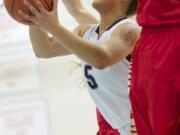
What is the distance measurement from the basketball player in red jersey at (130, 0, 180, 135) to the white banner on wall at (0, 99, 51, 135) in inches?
52.3

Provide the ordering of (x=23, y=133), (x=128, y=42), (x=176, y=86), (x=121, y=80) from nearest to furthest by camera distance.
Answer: (x=176, y=86) < (x=128, y=42) < (x=121, y=80) < (x=23, y=133)

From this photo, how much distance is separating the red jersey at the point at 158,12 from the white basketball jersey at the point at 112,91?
0.54m

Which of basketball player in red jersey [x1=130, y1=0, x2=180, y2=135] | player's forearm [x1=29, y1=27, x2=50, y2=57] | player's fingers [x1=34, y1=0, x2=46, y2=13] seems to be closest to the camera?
basketball player in red jersey [x1=130, y1=0, x2=180, y2=135]

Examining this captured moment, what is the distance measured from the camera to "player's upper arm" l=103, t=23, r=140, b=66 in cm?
111

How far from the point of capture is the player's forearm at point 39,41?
128 cm

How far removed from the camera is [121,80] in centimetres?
137

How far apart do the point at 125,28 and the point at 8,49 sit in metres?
1.06

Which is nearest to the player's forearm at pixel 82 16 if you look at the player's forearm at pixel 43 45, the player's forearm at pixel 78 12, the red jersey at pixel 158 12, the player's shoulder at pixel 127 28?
the player's forearm at pixel 78 12

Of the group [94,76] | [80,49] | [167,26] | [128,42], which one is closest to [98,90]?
[94,76]

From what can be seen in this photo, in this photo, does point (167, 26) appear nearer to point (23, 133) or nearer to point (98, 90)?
point (98, 90)

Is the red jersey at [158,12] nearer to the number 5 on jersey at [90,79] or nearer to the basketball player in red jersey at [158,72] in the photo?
the basketball player in red jersey at [158,72]

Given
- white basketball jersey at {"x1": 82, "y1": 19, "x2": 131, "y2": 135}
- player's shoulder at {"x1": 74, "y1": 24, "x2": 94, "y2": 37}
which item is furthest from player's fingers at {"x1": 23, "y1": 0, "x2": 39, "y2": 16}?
player's shoulder at {"x1": 74, "y1": 24, "x2": 94, "y2": 37}

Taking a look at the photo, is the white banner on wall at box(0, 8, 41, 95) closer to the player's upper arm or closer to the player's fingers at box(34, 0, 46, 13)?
the player's upper arm

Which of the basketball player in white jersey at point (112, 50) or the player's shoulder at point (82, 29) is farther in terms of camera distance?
the player's shoulder at point (82, 29)
